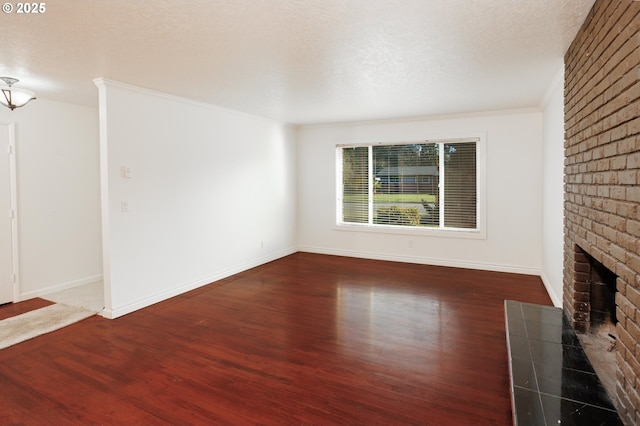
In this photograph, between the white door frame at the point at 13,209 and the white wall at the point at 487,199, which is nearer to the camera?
the white door frame at the point at 13,209

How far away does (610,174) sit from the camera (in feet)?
6.18

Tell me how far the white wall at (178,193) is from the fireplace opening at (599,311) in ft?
13.6

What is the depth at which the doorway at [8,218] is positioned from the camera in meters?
4.20

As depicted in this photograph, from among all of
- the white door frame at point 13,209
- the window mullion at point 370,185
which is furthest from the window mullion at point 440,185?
the white door frame at point 13,209

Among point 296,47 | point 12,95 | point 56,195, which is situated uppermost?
point 296,47

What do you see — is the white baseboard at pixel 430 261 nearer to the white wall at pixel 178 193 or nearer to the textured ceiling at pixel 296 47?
the white wall at pixel 178 193

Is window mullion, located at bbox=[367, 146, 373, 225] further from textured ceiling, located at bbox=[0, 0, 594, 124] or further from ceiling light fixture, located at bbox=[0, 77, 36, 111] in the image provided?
ceiling light fixture, located at bbox=[0, 77, 36, 111]

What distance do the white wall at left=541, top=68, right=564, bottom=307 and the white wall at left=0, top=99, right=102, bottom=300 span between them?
5.85m

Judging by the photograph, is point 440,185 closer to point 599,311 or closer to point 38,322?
point 599,311

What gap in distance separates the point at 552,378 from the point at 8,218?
18.5 ft

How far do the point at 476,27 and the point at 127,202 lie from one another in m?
3.67

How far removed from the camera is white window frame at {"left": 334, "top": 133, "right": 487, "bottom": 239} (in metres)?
5.52

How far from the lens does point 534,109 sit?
5.05m

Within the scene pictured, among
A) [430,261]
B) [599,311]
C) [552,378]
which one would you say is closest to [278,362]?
[552,378]
